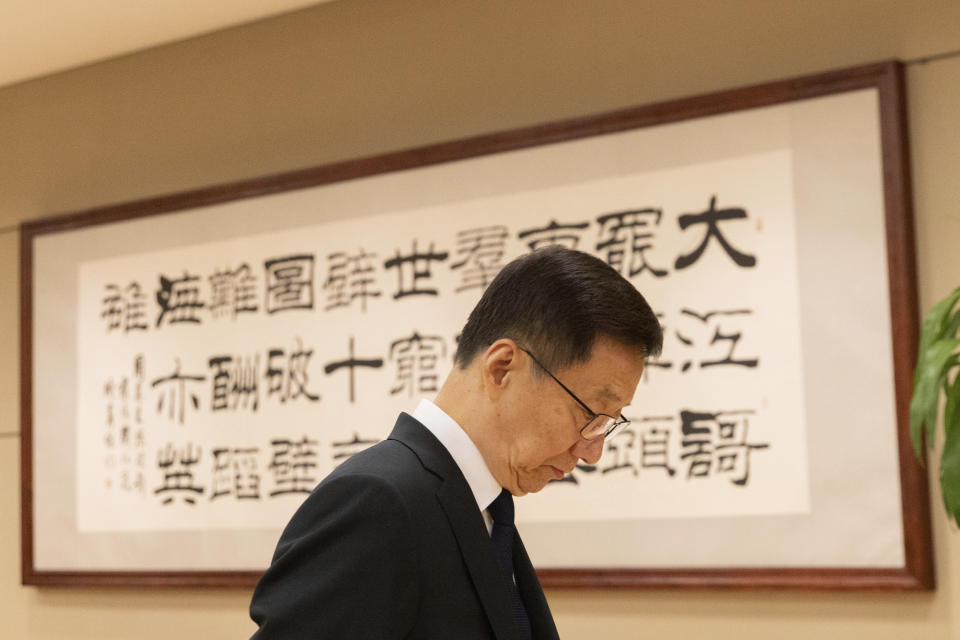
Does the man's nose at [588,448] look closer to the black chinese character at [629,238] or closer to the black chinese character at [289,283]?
the black chinese character at [629,238]

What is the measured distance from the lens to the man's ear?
1.38m

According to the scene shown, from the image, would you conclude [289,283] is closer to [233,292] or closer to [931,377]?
[233,292]

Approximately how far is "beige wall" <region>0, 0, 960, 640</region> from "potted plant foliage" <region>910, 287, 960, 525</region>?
0.57 metres

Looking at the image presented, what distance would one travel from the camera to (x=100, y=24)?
12.9 ft

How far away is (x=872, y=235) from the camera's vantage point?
2729 millimetres

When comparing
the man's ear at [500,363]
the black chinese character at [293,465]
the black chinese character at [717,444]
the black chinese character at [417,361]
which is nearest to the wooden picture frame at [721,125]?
the black chinese character at [717,444]

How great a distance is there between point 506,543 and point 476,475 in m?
0.09

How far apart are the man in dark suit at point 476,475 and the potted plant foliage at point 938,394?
2.87 feet

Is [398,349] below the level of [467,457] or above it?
above

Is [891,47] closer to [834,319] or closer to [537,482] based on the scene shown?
[834,319]

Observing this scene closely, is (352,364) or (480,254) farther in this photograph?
(352,364)

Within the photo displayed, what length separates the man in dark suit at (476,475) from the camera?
1.21 metres

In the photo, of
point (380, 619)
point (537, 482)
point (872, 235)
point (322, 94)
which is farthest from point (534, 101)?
point (380, 619)

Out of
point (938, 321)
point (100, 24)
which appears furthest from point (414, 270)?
point (938, 321)
